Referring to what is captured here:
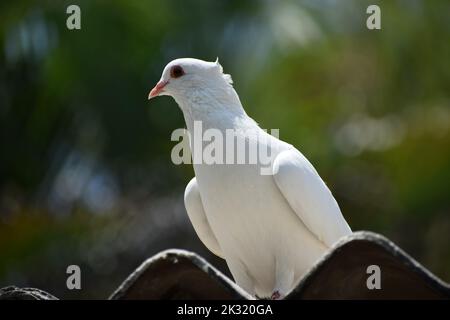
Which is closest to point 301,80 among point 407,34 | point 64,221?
point 407,34

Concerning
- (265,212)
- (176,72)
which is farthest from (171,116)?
(265,212)

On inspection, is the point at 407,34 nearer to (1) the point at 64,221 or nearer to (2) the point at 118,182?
(2) the point at 118,182

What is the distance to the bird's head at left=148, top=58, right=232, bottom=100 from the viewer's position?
28.0 ft

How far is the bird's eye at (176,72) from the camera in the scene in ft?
28.1

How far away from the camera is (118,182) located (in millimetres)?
23797

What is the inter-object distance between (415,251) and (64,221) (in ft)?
21.4

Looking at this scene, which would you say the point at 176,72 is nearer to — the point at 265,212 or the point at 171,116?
the point at 265,212

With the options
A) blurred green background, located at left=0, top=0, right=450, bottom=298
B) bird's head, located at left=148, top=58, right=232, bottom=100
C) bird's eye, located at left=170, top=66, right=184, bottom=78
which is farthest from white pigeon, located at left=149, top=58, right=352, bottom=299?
blurred green background, located at left=0, top=0, right=450, bottom=298

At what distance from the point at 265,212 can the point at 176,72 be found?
4.90 feet

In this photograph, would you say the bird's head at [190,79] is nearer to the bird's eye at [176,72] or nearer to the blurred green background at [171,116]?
the bird's eye at [176,72]

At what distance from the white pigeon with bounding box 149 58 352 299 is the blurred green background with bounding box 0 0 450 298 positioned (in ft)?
33.9

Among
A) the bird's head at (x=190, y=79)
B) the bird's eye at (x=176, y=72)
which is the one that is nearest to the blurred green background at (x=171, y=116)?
the bird's head at (x=190, y=79)

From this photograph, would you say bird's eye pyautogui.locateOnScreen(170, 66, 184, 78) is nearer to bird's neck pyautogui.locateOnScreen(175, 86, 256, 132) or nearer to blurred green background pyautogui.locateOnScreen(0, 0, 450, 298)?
bird's neck pyautogui.locateOnScreen(175, 86, 256, 132)

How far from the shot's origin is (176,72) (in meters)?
8.58
